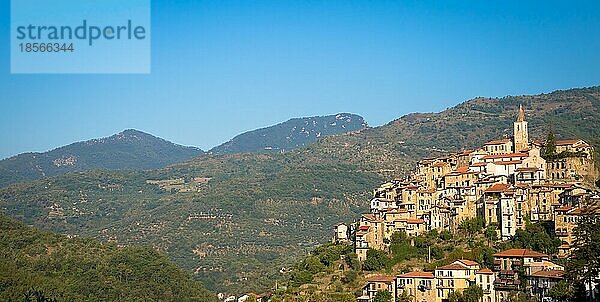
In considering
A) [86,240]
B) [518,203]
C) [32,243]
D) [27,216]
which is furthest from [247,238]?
[518,203]

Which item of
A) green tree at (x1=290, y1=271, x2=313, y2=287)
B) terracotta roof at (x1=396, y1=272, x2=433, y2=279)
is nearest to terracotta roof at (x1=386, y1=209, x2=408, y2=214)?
green tree at (x1=290, y1=271, x2=313, y2=287)

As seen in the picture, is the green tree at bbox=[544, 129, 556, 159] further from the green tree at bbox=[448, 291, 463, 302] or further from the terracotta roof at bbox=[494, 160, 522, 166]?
the green tree at bbox=[448, 291, 463, 302]

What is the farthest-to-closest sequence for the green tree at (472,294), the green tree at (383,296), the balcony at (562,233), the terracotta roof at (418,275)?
1. the balcony at (562,233)
2. the green tree at (383,296)
3. the terracotta roof at (418,275)
4. the green tree at (472,294)

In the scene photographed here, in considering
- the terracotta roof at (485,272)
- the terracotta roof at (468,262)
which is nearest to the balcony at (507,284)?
the terracotta roof at (485,272)

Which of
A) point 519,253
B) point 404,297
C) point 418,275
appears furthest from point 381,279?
point 519,253

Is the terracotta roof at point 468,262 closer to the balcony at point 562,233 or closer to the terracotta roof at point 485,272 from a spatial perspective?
the terracotta roof at point 485,272

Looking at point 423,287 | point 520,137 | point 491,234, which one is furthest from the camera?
point 520,137

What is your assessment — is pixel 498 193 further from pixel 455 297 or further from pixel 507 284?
pixel 455 297
